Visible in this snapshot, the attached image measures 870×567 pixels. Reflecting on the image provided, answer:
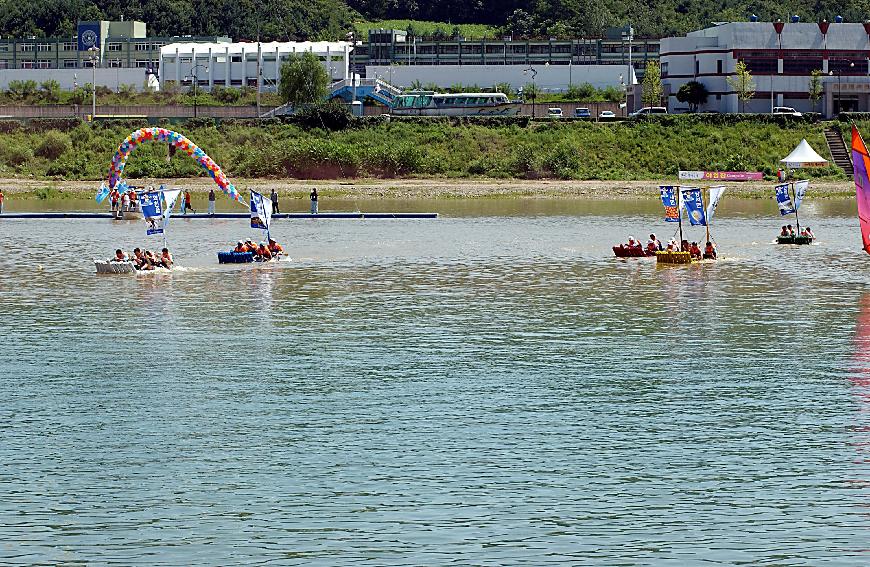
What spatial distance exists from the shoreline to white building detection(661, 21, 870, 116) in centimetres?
3784

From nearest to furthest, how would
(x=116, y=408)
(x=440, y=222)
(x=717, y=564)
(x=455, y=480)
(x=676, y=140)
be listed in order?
(x=717, y=564) < (x=455, y=480) < (x=116, y=408) < (x=440, y=222) < (x=676, y=140)

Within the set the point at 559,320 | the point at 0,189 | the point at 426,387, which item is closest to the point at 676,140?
the point at 0,189

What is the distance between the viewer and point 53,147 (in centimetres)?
14150

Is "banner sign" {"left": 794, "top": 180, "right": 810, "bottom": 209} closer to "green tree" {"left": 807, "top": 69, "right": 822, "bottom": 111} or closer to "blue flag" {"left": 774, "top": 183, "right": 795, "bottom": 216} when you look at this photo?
"blue flag" {"left": 774, "top": 183, "right": 795, "bottom": 216}

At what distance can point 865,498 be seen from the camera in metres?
28.6

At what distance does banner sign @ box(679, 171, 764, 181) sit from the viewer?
425 ft

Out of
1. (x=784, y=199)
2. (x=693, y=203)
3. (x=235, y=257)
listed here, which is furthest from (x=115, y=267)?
(x=784, y=199)

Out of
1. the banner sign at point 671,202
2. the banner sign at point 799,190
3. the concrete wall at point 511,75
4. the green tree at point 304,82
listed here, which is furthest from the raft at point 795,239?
the concrete wall at point 511,75

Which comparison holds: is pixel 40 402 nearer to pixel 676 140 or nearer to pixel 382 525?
pixel 382 525

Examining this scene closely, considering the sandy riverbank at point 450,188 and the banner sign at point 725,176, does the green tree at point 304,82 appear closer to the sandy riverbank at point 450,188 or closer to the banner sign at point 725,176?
the sandy riverbank at point 450,188

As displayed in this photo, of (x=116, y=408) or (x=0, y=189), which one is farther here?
(x=0, y=189)

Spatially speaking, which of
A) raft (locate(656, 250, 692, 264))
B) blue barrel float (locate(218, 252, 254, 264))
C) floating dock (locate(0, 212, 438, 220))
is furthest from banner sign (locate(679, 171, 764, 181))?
blue barrel float (locate(218, 252, 254, 264))

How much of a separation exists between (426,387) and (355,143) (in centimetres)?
10656

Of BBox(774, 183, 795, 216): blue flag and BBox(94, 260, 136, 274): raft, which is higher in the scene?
BBox(774, 183, 795, 216): blue flag
